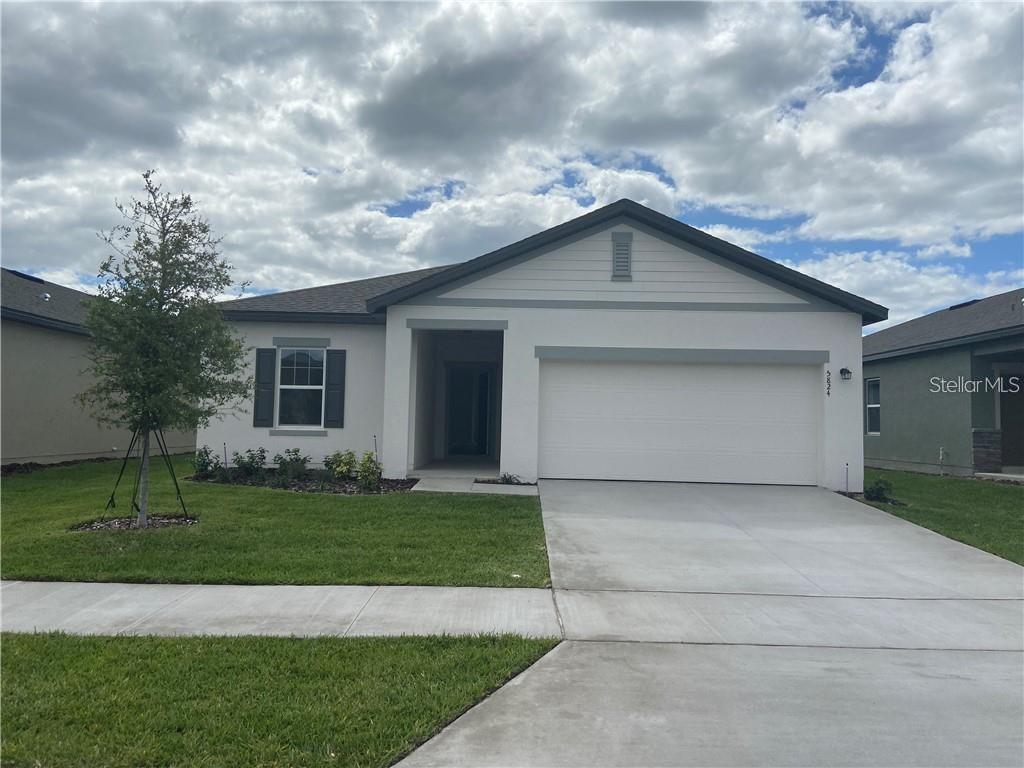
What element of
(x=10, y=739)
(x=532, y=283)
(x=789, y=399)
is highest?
(x=532, y=283)

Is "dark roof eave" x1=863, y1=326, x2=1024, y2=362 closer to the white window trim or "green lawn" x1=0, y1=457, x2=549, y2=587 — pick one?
"green lawn" x1=0, y1=457, x2=549, y2=587

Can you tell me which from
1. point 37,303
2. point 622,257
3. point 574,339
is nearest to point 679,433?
point 574,339

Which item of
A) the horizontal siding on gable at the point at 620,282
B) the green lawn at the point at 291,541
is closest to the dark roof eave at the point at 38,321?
the green lawn at the point at 291,541

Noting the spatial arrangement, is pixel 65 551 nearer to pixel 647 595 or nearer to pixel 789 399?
pixel 647 595

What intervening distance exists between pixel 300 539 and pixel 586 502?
4727 mm

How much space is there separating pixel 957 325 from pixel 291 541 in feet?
61.0

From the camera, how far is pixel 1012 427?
57.9ft

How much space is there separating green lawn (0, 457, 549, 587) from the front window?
2.89 meters

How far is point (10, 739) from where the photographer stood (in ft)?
11.9

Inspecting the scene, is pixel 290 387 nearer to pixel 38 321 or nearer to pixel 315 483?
pixel 315 483

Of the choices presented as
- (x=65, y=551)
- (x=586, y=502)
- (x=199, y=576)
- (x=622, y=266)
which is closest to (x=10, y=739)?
(x=199, y=576)

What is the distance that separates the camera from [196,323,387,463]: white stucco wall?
14258 mm

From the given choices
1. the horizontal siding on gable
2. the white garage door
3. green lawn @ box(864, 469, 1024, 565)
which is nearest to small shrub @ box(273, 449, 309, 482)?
the horizontal siding on gable

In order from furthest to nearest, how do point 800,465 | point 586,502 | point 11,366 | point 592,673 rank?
point 11,366
point 800,465
point 586,502
point 592,673
